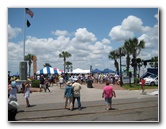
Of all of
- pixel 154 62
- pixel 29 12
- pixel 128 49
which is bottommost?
pixel 154 62

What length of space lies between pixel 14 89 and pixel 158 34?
Answer: 5.50m

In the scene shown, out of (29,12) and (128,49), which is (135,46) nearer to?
(128,49)

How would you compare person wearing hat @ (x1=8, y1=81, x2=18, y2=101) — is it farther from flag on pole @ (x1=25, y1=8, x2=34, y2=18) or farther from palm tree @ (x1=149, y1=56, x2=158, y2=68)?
palm tree @ (x1=149, y1=56, x2=158, y2=68)

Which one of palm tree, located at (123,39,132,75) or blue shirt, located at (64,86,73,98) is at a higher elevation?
palm tree, located at (123,39,132,75)

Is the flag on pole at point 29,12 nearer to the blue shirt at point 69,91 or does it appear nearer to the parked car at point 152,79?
the blue shirt at point 69,91

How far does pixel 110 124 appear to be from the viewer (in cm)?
916

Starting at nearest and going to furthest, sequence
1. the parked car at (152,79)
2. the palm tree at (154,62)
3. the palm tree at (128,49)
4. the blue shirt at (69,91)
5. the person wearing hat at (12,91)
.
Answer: the palm tree at (154,62)
the parked car at (152,79)
the palm tree at (128,49)
the person wearing hat at (12,91)
the blue shirt at (69,91)

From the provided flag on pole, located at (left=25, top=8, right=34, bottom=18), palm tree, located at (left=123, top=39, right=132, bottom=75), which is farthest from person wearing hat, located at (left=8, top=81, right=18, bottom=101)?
palm tree, located at (left=123, top=39, right=132, bottom=75)

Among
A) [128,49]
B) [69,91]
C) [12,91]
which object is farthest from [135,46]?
[12,91]

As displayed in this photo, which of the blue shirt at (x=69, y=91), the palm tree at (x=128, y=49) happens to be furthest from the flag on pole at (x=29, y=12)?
the blue shirt at (x=69, y=91)

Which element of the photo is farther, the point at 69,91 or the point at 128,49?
the point at 69,91

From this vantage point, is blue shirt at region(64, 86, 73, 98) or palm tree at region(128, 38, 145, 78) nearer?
palm tree at region(128, 38, 145, 78)

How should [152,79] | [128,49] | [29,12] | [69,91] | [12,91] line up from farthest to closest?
[69,91]
[128,49]
[152,79]
[12,91]
[29,12]
